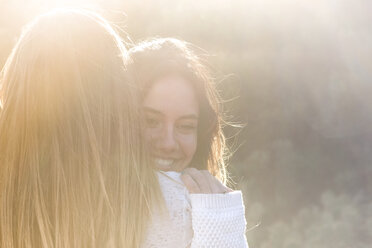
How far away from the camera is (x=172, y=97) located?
1.65 meters

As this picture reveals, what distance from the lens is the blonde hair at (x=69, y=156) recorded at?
964 millimetres

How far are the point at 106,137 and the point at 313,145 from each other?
20.1 feet

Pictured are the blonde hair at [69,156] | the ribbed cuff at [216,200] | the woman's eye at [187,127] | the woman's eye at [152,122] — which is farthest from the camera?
the woman's eye at [187,127]

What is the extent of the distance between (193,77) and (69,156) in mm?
868

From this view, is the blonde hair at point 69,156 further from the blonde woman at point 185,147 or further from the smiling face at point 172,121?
the smiling face at point 172,121

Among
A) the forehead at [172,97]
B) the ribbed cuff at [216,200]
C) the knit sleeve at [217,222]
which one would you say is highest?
the forehead at [172,97]

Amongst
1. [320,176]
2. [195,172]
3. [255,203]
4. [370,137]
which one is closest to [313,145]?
[320,176]

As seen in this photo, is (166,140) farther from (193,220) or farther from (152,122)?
(193,220)

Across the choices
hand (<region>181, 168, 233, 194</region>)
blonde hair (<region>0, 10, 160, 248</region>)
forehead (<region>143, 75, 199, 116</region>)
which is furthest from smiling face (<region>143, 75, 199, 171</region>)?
blonde hair (<region>0, 10, 160, 248</region>)

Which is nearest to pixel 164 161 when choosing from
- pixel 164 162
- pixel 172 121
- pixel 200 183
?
pixel 164 162

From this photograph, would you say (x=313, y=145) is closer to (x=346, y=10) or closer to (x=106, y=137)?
(x=346, y=10)

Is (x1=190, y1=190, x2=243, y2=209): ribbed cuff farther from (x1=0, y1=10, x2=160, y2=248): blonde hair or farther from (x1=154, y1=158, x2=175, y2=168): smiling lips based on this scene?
(x1=154, y1=158, x2=175, y2=168): smiling lips

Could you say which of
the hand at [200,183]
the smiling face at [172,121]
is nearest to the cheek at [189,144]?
the smiling face at [172,121]

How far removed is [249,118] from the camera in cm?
627
